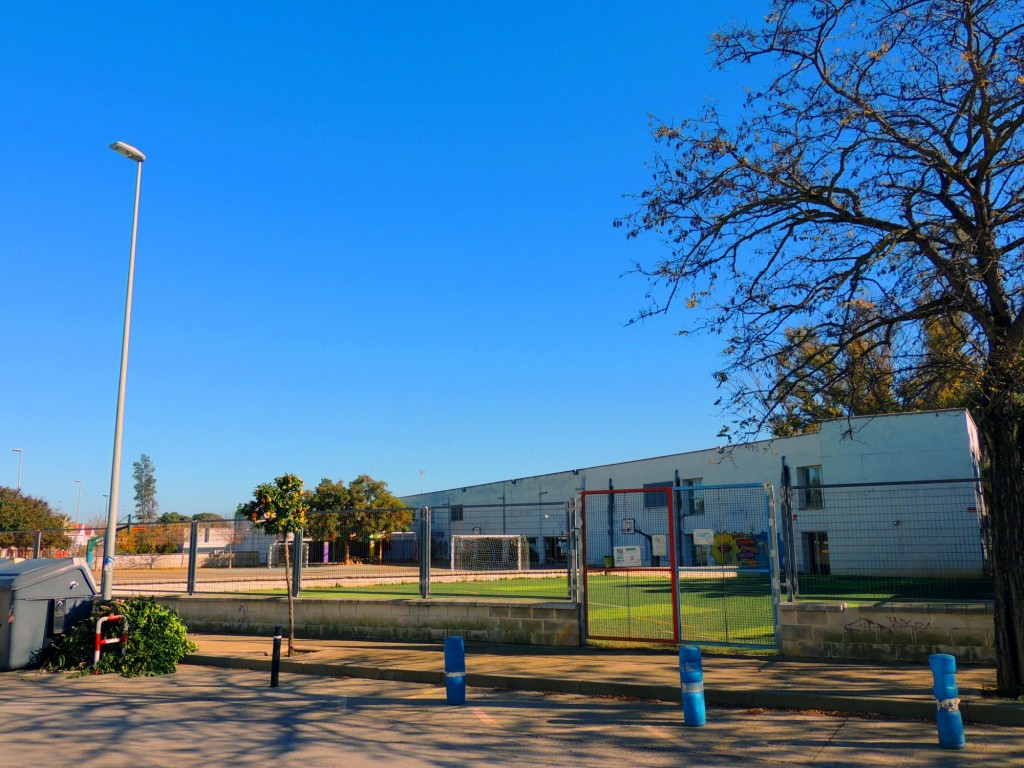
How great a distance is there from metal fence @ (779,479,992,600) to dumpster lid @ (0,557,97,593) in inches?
475

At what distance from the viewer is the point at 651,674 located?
1124cm

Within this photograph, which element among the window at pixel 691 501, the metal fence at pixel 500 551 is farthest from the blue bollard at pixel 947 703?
the metal fence at pixel 500 551

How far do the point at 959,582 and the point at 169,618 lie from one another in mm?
12433

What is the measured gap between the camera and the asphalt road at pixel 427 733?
7484 mm

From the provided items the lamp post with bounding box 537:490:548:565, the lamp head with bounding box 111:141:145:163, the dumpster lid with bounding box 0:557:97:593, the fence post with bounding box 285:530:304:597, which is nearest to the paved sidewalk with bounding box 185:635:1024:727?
the lamp post with bounding box 537:490:548:565

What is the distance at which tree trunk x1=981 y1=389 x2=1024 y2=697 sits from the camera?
9.07m

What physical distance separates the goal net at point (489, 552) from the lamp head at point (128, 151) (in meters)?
10.3

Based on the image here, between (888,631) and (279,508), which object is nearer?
(888,631)

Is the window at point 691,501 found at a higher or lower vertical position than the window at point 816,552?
higher

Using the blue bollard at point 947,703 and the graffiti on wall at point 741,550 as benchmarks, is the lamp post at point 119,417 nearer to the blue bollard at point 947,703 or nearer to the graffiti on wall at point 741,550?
the graffiti on wall at point 741,550

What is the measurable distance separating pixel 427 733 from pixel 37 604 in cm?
869

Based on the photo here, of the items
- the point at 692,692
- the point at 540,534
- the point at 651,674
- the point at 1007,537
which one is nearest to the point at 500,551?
the point at 540,534

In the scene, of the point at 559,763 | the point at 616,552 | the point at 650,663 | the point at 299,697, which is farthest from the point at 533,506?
the point at 559,763

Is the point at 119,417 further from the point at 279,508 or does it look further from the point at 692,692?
the point at 692,692
